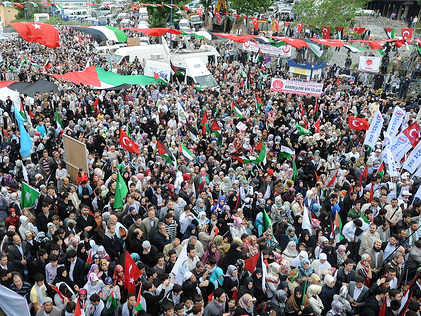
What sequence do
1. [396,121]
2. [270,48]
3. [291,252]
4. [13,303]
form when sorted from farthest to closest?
[270,48]
[396,121]
[291,252]
[13,303]

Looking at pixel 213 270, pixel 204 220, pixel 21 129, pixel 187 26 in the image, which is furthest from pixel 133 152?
pixel 187 26

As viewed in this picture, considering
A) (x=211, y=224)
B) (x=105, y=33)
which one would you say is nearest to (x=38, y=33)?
(x=105, y=33)

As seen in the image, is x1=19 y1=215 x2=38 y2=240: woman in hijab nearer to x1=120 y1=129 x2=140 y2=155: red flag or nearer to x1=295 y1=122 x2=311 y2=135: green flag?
x1=120 y1=129 x2=140 y2=155: red flag

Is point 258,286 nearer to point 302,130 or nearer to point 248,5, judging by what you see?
point 302,130

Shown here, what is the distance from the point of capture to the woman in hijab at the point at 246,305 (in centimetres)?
504

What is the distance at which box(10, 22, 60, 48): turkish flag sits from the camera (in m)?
12.8

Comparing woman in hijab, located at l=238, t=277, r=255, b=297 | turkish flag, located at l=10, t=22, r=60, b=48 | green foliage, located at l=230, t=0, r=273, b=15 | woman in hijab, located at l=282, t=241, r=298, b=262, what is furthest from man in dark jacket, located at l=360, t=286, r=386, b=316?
green foliage, located at l=230, t=0, r=273, b=15

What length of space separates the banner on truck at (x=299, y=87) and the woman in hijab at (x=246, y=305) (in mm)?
9982

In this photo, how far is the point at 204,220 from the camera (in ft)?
22.6

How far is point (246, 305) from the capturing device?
17.0 ft

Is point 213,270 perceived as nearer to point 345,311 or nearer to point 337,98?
point 345,311

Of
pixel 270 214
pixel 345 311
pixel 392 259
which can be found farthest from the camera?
pixel 270 214

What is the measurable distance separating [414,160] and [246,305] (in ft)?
19.0

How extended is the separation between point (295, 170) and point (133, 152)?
160 inches
